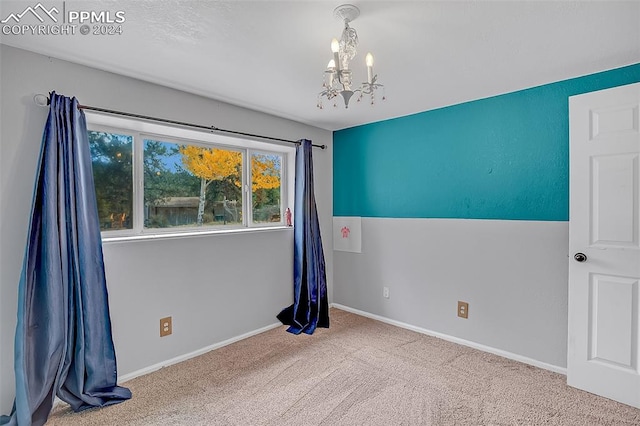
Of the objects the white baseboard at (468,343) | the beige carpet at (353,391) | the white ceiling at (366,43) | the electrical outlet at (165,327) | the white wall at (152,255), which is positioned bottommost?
the beige carpet at (353,391)

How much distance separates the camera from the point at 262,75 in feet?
7.63

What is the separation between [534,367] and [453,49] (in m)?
2.39

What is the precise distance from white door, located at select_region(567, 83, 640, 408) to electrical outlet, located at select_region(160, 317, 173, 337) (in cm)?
293

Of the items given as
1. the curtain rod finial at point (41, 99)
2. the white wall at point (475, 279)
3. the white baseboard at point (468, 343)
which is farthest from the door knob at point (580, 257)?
the curtain rod finial at point (41, 99)

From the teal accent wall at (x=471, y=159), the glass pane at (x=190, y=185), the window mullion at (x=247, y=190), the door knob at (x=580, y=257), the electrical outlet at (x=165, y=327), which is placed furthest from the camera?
the window mullion at (x=247, y=190)

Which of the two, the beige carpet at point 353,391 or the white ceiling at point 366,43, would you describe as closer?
the white ceiling at point 366,43

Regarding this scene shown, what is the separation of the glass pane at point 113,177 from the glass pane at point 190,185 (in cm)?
14

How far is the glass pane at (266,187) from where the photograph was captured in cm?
343

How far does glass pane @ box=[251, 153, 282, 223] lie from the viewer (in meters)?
3.43

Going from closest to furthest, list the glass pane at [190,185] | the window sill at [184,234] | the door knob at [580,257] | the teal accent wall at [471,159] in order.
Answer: the door knob at [580,257] < the window sill at [184,234] < the teal accent wall at [471,159] < the glass pane at [190,185]

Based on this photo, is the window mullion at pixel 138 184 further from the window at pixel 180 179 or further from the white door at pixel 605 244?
the white door at pixel 605 244

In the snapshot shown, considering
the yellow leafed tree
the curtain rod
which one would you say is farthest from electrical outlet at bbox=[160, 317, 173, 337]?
the curtain rod

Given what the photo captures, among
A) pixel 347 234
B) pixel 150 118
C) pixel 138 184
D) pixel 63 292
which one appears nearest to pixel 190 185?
pixel 138 184

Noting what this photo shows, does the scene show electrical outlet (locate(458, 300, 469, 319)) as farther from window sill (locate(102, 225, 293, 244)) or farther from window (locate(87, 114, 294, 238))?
window (locate(87, 114, 294, 238))
